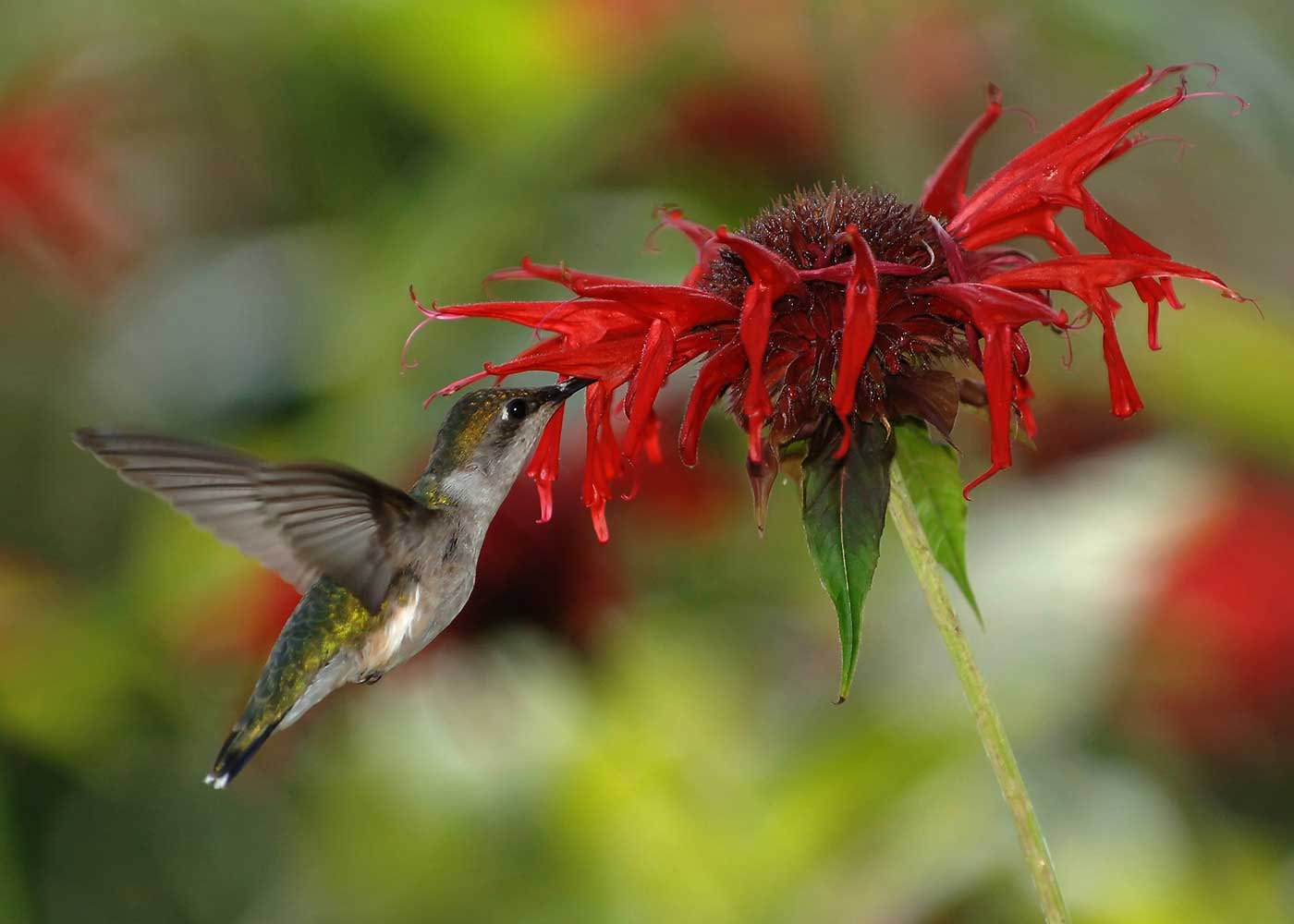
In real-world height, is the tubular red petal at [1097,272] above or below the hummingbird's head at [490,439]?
above

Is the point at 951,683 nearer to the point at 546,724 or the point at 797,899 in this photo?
the point at 797,899

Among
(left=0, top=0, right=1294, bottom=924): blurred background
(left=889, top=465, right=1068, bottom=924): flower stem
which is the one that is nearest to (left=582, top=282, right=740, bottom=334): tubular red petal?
(left=889, top=465, right=1068, bottom=924): flower stem

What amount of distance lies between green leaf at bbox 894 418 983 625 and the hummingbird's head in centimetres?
26

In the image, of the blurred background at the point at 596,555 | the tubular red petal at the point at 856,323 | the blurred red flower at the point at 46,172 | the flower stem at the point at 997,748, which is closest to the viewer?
the flower stem at the point at 997,748

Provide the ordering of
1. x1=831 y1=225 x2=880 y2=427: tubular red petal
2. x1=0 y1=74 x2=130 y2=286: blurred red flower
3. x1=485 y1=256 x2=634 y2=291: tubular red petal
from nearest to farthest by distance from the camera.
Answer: x1=831 y1=225 x2=880 y2=427: tubular red petal < x1=485 y1=256 x2=634 y2=291: tubular red petal < x1=0 y1=74 x2=130 y2=286: blurred red flower

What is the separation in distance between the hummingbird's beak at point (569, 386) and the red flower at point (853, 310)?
0.09 feet

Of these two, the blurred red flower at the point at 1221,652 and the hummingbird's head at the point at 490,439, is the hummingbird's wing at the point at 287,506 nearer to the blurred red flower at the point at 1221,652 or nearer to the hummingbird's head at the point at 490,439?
the hummingbird's head at the point at 490,439

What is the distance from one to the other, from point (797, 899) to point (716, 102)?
4.11 ft

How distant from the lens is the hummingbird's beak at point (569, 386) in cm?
92

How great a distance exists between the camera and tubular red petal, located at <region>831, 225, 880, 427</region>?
0.71 m

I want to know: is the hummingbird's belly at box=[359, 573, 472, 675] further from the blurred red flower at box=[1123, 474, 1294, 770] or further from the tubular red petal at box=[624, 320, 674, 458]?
the blurred red flower at box=[1123, 474, 1294, 770]

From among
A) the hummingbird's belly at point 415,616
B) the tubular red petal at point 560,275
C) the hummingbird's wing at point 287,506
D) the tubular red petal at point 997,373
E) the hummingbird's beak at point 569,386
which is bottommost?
the hummingbird's belly at point 415,616

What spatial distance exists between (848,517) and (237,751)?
490 mm

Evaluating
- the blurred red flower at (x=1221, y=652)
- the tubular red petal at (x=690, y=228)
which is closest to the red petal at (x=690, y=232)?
the tubular red petal at (x=690, y=228)
